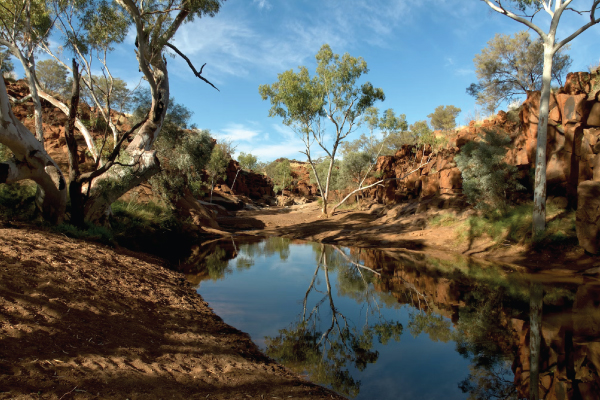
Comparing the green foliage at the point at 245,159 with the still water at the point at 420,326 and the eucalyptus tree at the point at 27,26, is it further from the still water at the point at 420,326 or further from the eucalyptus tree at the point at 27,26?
the still water at the point at 420,326

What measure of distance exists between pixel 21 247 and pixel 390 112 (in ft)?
75.7

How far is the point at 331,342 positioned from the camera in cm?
480

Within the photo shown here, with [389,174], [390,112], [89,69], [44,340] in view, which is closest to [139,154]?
[89,69]

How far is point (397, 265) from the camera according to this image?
10766 mm

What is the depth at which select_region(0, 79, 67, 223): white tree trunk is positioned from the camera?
246 inches

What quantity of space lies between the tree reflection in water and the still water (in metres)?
0.02

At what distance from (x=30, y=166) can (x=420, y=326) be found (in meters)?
8.19

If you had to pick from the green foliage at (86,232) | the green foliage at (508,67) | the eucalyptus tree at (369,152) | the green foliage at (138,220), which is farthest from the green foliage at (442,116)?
the green foliage at (86,232)

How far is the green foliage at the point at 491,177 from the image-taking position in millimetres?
13703

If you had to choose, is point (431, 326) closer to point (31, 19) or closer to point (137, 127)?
point (137, 127)

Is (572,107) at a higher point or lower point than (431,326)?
higher

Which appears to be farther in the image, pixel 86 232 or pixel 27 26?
pixel 27 26

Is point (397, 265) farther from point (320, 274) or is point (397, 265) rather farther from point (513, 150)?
point (513, 150)

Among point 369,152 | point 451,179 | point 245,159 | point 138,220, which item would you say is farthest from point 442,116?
point 138,220
